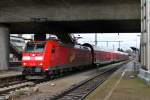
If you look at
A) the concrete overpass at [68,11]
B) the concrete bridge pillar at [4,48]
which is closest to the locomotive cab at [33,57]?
the concrete overpass at [68,11]

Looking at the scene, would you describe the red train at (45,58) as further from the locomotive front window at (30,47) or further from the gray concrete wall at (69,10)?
the gray concrete wall at (69,10)

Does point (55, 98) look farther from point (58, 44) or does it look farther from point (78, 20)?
point (78, 20)

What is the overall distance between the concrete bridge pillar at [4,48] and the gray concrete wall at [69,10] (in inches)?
83.6

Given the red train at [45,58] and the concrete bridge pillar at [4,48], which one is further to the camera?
the concrete bridge pillar at [4,48]

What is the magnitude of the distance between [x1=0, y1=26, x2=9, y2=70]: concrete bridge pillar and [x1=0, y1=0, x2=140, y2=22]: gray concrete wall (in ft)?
6.97

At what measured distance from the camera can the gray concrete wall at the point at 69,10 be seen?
1384 inches

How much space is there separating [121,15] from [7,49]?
41.1 ft

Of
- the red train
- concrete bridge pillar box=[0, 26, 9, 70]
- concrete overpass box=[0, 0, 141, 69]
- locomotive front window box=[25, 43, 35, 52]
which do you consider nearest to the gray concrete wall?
concrete overpass box=[0, 0, 141, 69]

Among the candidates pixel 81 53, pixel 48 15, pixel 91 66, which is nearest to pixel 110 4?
pixel 48 15

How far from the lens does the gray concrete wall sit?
115ft

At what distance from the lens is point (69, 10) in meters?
36.1

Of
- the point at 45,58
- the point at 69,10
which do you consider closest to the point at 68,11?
the point at 69,10

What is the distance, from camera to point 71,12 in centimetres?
3609

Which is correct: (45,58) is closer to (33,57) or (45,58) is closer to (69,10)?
(33,57)
